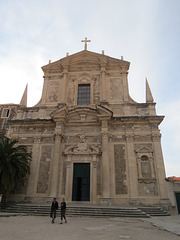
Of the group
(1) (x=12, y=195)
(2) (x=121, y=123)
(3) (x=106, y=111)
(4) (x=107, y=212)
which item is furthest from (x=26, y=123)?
(4) (x=107, y=212)

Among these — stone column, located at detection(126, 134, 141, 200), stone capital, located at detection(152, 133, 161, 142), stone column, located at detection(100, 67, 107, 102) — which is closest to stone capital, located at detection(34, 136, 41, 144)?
stone column, located at detection(100, 67, 107, 102)

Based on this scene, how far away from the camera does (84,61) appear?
18797mm

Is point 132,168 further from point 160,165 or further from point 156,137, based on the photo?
point 156,137

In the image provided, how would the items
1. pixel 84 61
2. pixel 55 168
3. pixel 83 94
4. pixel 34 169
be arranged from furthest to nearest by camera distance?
pixel 84 61, pixel 83 94, pixel 34 169, pixel 55 168

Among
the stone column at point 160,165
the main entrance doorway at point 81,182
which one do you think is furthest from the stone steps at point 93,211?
the main entrance doorway at point 81,182

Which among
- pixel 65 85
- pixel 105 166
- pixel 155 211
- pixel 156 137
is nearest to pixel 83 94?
pixel 65 85

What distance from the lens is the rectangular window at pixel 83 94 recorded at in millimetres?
17203

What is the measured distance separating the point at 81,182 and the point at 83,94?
8.10m

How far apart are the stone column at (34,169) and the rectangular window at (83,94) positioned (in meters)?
5.14

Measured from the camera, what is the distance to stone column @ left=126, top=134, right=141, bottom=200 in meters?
12.8

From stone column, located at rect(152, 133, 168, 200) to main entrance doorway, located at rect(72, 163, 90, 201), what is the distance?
5.16m

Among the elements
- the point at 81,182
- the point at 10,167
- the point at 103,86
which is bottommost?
the point at 81,182

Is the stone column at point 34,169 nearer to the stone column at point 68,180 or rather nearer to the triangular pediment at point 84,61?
the stone column at point 68,180

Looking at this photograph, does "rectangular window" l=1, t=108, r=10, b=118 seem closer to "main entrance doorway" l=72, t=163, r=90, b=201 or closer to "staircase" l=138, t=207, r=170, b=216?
"main entrance doorway" l=72, t=163, r=90, b=201
